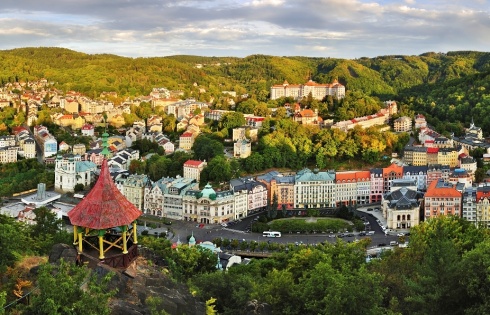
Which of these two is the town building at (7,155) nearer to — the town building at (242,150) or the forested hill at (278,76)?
the town building at (242,150)

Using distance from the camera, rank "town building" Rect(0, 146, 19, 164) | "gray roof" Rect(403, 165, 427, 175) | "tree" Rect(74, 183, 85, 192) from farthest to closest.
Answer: "town building" Rect(0, 146, 19, 164) → "tree" Rect(74, 183, 85, 192) → "gray roof" Rect(403, 165, 427, 175)

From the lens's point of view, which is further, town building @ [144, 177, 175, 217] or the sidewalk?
town building @ [144, 177, 175, 217]

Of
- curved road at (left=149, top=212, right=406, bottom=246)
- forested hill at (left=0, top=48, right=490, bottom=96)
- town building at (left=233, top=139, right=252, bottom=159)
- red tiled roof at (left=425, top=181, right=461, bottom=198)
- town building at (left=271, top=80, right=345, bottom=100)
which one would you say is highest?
forested hill at (left=0, top=48, right=490, bottom=96)

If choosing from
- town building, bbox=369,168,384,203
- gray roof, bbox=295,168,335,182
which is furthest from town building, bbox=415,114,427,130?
gray roof, bbox=295,168,335,182

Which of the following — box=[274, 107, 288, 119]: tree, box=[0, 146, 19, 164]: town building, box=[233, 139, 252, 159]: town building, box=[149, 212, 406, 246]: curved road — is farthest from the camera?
box=[274, 107, 288, 119]: tree

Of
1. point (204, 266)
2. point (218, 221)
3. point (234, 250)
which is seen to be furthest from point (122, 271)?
point (218, 221)

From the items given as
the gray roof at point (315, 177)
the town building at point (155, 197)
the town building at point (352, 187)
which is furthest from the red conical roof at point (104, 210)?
the town building at point (352, 187)

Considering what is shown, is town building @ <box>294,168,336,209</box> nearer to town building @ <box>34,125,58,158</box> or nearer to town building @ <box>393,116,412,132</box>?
town building @ <box>393,116,412,132</box>

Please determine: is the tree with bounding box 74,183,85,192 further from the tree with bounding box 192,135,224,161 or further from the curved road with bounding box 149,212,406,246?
the curved road with bounding box 149,212,406,246

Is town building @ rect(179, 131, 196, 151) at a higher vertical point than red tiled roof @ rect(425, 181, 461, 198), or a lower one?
higher
